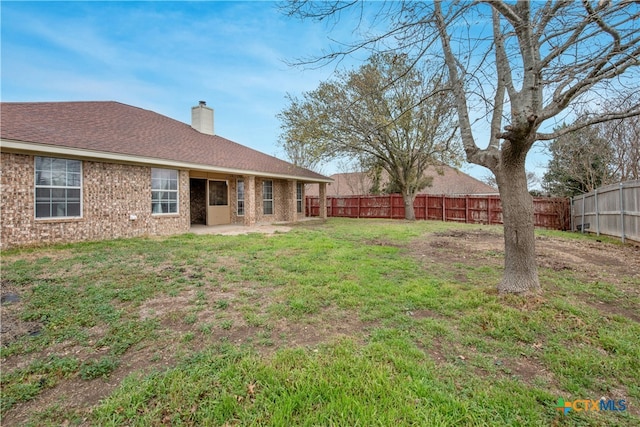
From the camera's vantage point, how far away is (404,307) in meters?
3.74

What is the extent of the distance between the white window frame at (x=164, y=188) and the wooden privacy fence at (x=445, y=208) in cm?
1275

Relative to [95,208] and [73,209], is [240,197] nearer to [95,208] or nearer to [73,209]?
[95,208]

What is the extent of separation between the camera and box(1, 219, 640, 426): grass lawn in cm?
199

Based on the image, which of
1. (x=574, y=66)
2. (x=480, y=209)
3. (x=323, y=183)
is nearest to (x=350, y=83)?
(x=323, y=183)

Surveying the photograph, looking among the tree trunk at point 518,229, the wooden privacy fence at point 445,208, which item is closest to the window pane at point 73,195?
the tree trunk at point 518,229

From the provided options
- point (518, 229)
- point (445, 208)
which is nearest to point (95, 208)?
point (518, 229)

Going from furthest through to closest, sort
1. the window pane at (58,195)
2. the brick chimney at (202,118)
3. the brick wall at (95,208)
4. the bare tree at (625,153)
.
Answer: the brick chimney at (202,118) < the bare tree at (625,153) < the window pane at (58,195) < the brick wall at (95,208)

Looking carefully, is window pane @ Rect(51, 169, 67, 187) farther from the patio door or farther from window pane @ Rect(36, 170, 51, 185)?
the patio door

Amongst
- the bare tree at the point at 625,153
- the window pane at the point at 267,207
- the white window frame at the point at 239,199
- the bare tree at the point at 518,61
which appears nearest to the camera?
the bare tree at the point at 518,61

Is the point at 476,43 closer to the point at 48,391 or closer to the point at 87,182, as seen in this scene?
the point at 48,391

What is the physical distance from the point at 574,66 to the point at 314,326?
411 centimetres

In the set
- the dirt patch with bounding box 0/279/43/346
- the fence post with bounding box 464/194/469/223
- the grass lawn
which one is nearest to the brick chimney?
the grass lawn

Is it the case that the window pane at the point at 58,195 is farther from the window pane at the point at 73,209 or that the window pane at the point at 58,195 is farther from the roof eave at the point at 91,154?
the roof eave at the point at 91,154

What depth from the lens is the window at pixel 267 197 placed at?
1502cm
